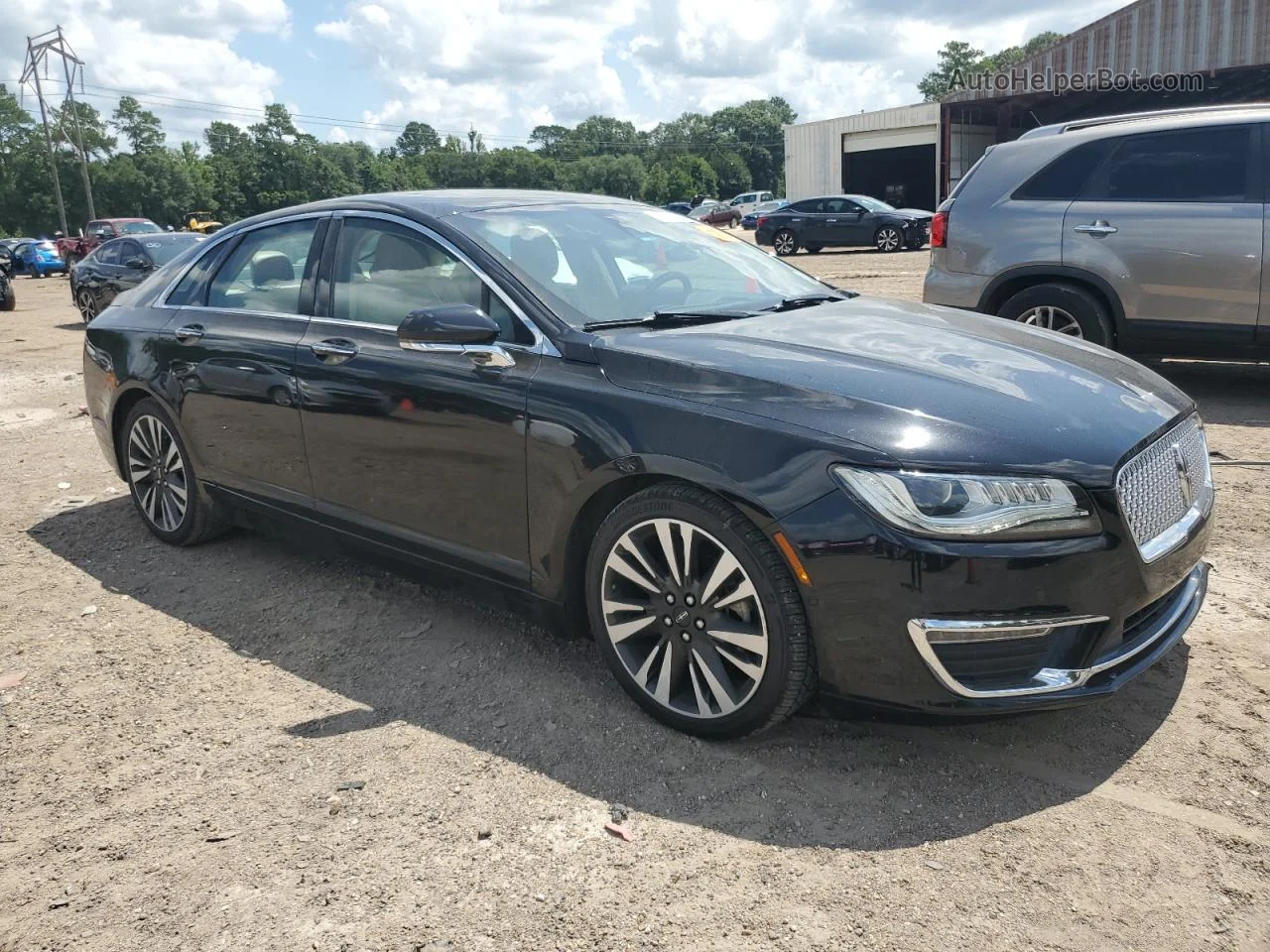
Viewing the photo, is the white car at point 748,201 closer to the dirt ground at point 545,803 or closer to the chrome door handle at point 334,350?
the chrome door handle at point 334,350

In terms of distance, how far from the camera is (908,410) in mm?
2885

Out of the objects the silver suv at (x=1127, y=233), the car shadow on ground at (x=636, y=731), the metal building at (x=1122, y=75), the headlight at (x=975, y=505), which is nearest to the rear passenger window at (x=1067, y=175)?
the silver suv at (x=1127, y=233)

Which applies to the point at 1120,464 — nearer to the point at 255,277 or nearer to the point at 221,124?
the point at 255,277

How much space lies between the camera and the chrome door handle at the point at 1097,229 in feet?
23.2

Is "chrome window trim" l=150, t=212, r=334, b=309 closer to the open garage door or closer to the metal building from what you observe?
the metal building

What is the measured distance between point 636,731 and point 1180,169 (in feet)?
19.3

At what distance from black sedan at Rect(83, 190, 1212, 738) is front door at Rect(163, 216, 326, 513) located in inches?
0.7

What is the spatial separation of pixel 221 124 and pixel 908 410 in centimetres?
11916

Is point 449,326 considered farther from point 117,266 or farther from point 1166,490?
point 117,266

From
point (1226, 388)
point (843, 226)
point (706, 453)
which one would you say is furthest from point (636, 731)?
point (843, 226)

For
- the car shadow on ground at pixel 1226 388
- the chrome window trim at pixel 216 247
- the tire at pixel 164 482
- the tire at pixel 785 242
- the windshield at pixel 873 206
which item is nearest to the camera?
the chrome window trim at pixel 216 247

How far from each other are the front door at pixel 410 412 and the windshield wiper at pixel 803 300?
1.03m

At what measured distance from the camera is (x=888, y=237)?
1033 inches

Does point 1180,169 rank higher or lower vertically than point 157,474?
higher
